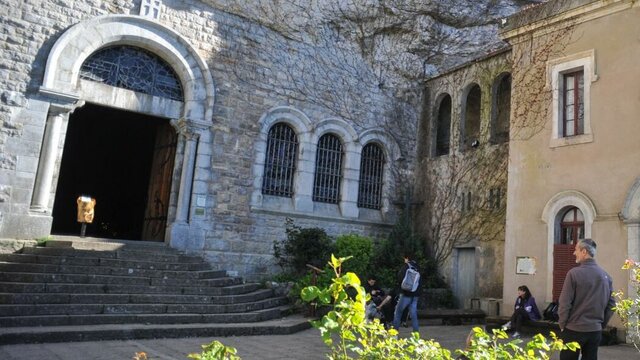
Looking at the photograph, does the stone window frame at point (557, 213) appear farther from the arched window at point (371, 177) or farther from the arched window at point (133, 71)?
the arched window at point (133, 71)

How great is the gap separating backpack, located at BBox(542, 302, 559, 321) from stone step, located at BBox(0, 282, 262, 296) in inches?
221

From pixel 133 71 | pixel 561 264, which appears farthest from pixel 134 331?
pixel 561 264

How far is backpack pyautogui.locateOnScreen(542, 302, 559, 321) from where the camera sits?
908cm

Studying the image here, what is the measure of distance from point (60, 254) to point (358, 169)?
7472 mm

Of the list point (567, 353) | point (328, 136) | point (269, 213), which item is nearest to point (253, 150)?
point (269, 213)

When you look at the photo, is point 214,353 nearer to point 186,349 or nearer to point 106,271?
point 186,349

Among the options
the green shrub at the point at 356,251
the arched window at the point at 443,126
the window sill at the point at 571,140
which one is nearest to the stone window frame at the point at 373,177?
the arched window at the point at 443,126

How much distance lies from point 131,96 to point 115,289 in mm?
4280

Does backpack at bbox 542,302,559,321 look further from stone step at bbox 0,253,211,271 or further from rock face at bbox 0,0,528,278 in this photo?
stone step at bbox 0,253,211,271

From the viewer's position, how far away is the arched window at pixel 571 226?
9.34 m

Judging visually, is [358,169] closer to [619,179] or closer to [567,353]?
[619,179]

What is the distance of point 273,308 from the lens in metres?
9.72

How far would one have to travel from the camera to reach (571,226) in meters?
9.48

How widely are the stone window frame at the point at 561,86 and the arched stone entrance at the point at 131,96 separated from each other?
7.16 m
